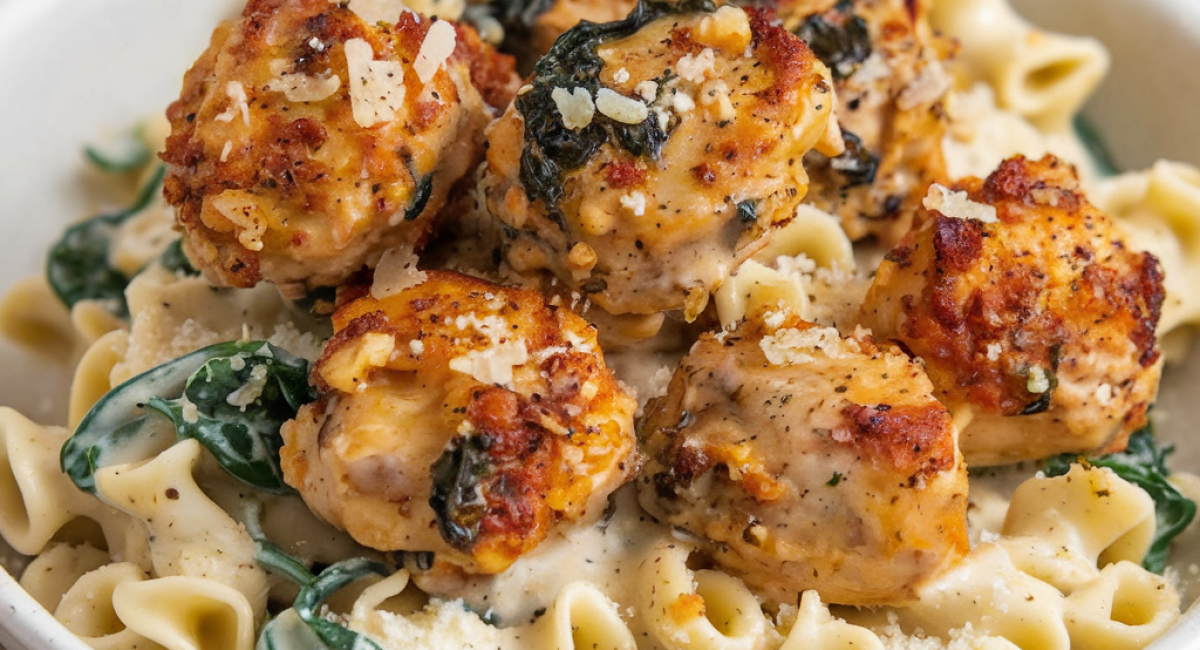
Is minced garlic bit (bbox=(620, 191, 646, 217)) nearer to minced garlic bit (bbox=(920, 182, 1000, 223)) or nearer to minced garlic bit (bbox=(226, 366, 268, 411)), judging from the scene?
minced garlic bit (bbox=(920, 182, 1000, 223))

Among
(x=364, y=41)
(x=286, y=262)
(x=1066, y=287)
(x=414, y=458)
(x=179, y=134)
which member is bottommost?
(x=1066, y=287)

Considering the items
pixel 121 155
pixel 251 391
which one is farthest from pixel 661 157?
pixel 121 155

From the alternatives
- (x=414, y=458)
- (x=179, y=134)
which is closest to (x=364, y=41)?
(x=179, y=134)

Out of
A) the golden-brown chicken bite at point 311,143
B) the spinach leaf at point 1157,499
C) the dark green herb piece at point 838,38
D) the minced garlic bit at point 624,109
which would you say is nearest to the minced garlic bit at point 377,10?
the golden-brown chicken bite at point 311,143

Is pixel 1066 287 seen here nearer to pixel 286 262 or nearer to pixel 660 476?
pixel 660 476

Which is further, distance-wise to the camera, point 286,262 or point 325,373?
point 286,262

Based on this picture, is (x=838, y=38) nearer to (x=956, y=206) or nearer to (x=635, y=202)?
(x=956, y=206)

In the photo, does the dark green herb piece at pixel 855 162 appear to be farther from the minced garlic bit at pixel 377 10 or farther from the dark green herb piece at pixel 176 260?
the dark green herb piece at pixel 176 260

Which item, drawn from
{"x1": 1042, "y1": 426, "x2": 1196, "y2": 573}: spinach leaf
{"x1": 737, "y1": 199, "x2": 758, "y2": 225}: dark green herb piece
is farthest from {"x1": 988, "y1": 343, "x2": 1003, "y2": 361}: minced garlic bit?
{"x1": 737, "y1": 199, "x2": 758, "y2": 225}: dark green herb piece
